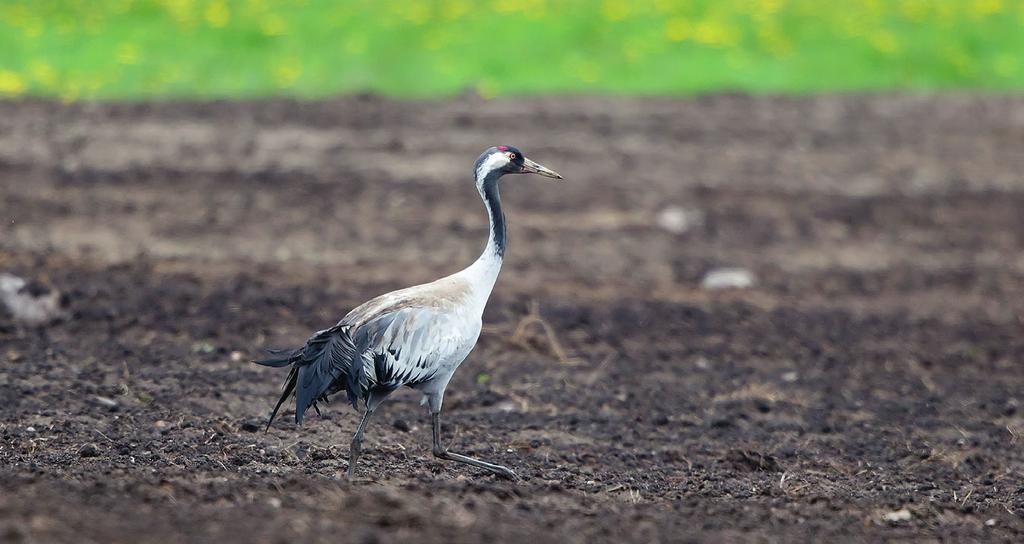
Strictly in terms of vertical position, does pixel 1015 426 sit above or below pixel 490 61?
below

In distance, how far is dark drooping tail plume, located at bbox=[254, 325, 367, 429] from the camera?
8.52 metres

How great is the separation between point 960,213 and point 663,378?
27.1 ft

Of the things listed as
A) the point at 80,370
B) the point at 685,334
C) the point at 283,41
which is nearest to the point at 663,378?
the point at 685,334

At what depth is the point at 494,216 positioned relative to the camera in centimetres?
925

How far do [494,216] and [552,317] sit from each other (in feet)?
15.2

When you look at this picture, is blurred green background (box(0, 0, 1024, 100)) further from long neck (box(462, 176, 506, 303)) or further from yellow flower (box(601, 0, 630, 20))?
long neck (box(462, 176, 506, 303))

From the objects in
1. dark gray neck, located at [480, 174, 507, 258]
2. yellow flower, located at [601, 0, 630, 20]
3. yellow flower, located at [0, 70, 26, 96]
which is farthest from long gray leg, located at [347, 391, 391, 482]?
yellow flower, located at [601, 0, 630, 20]

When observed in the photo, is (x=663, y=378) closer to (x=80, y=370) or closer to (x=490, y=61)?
(x=80, y=370)

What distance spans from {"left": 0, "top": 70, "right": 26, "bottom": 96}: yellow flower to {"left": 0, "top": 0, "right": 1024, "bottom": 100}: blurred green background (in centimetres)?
3

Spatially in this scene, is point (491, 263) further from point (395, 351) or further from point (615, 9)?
point (615, 9)

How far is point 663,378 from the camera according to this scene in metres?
12.3

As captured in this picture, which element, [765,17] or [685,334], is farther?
[765,17]

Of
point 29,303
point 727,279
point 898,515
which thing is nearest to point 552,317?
point 727,279

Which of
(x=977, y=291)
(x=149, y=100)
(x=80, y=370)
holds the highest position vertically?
(x=149, y=100)
